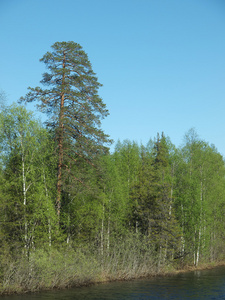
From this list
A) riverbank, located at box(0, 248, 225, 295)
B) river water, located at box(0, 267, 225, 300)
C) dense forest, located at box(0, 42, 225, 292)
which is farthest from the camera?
dense forest, located at box(0, 42, 225, 292)

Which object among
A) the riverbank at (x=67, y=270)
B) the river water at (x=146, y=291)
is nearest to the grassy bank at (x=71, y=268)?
the riverbank at (x=67, y=270)

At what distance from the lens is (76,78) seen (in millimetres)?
32031

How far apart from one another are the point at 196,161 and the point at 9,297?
29.2 m

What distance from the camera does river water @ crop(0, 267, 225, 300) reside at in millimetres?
21203

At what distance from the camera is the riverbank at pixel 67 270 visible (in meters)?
21.8

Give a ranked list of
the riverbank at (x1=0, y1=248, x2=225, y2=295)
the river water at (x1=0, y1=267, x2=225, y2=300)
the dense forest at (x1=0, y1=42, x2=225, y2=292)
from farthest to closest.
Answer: the dense forest at (x1=0, y1=42, x2=225, y2=292) < the riverbank at (x1=0, y1=248, x2=225, y2=295) < the river water at (x1=0, y1=267, x2=225, y2=300)

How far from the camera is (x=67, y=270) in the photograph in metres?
24.1

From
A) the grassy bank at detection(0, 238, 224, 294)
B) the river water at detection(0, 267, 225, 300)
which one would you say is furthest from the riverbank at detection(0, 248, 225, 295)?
the river water at detection(0, 267, 225, 300)

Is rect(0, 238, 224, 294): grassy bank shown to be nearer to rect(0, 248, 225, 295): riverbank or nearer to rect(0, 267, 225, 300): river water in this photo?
rect(0, 248, 225, 295): riverbank

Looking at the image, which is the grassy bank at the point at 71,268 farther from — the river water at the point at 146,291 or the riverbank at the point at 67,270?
the river water at the point at 146,291

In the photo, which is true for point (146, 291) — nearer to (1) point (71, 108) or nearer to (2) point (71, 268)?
(2) point (71, 268)

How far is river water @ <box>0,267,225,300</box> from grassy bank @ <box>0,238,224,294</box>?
2.69ft

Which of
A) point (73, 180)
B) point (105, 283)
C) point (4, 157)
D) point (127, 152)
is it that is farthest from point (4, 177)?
point (127, 152)

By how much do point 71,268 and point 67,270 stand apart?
317 mm
